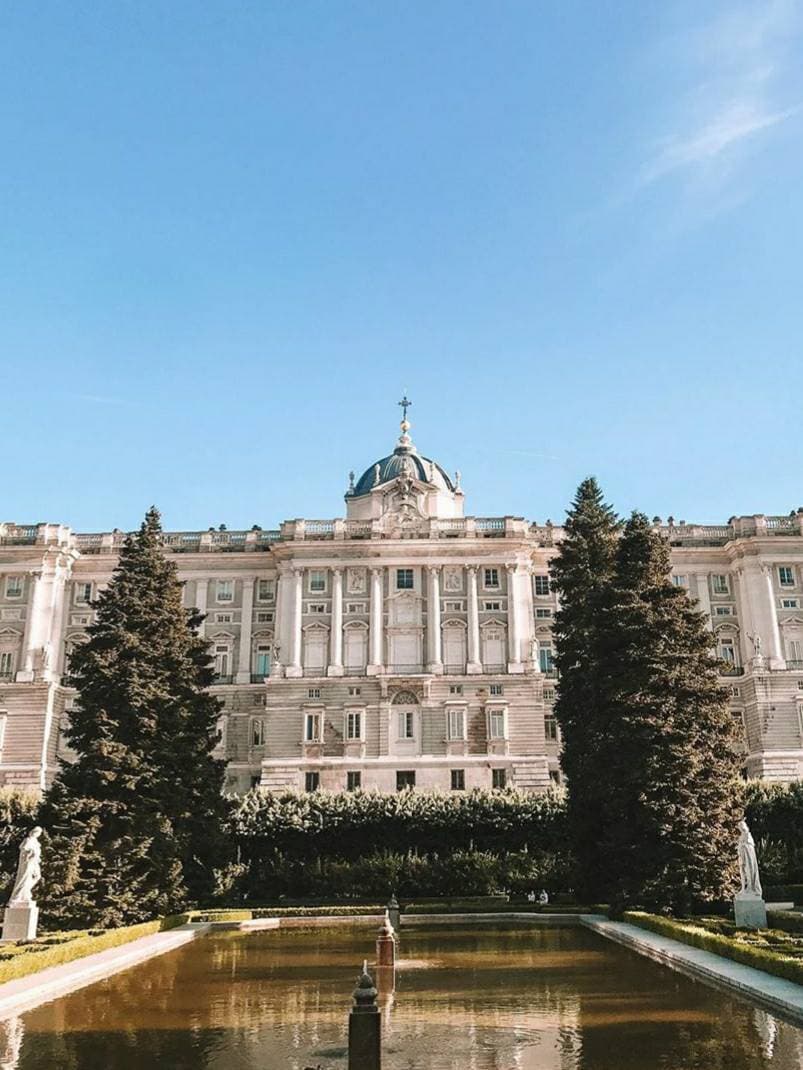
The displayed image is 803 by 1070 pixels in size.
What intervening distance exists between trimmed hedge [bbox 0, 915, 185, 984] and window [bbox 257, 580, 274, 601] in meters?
46.9

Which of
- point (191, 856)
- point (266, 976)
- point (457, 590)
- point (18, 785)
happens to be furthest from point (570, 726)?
point (18, 785)

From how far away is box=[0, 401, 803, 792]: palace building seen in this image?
65438 millimetres

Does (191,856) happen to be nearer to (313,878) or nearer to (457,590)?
(313,878)

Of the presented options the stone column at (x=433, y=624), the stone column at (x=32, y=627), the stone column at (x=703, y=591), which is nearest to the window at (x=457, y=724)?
the stone column at (x=433, y=624)

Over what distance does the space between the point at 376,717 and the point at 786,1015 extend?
5345 cm

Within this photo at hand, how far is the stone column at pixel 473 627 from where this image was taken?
6750 cm

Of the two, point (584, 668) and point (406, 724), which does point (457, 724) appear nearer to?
point (406, 724)

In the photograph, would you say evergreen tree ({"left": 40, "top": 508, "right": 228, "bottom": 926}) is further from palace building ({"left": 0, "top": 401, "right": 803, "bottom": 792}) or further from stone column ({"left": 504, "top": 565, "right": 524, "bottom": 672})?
stone column ({"left": 504, "top": 565, "right": 524, "bottom": 672})

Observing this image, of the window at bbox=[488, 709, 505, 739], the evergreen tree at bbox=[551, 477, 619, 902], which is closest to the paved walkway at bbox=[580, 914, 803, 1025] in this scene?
the evergreen tree at bbox=[551, 477, 619, 902]

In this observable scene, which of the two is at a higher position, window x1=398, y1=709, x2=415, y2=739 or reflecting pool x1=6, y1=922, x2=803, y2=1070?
window x1=398, y1=709, x2=415, y2=739

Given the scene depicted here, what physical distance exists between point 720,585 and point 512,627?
16397 millimetres

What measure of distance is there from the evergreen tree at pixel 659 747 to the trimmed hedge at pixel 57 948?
45.5 ft

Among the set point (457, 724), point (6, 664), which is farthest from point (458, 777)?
point (6, 664)

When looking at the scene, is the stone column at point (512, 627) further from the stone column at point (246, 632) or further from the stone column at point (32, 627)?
the stone column at point (32, 627)
